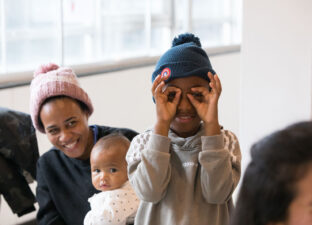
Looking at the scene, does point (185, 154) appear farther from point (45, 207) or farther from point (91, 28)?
point (91, 28)

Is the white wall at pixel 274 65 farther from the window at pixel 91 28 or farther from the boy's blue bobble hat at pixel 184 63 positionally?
the boy's blue bobble hat at pixel 184 63

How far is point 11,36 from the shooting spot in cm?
399

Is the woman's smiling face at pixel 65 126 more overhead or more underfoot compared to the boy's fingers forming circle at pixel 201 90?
more underfoot

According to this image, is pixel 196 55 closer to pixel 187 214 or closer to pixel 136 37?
pixel 187 214

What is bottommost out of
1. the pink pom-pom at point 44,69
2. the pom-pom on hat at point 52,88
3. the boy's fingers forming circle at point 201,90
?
the pom-pom on hat at point 52,88

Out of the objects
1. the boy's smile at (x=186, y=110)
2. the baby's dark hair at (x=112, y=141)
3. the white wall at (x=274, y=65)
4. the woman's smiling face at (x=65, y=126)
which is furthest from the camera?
the white wall at (x=274, y=65)

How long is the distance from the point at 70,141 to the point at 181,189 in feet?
2.62

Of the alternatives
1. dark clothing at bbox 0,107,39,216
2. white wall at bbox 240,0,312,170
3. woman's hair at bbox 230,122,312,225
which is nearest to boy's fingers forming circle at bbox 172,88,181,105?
woman's hair at bbox 230,122,312,225

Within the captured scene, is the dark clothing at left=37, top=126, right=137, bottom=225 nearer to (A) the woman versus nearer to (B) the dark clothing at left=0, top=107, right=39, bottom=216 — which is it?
(A) the woman

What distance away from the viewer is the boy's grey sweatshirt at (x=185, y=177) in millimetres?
1702

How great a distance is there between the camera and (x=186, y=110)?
70.6 inches

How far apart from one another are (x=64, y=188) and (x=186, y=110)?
95cm

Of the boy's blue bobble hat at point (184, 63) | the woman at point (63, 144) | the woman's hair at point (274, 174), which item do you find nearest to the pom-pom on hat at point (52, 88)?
the woman at point (63, 144)

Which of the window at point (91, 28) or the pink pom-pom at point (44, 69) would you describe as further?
the window at point (91, 28)
